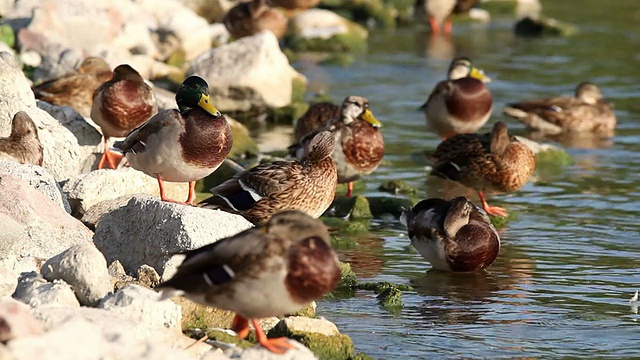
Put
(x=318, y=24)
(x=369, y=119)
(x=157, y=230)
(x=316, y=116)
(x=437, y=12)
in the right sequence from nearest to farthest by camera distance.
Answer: (x=157, y=230) → (x=369, y=119) → (x=316, y=116) → (x=318, y=24) → (x=437, y=12)

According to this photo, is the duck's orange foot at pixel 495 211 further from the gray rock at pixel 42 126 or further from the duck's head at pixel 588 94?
the duck's head at pixel 588 94

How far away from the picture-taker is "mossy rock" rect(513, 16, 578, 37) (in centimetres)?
2500

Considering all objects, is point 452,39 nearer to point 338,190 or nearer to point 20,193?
point 338,190

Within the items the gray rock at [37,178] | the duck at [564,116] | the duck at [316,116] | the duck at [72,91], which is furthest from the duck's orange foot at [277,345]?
the duck at [564,116]

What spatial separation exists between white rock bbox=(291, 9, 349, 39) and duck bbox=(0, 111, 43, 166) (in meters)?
14.0

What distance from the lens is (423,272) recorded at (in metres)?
9.94

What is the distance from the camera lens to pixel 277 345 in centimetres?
646

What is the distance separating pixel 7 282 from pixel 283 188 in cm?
275

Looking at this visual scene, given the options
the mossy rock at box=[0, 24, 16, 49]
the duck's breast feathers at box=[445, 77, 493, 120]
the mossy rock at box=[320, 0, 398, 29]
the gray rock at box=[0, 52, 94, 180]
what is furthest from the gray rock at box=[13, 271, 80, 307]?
the mossy rock at box=[320, 0, 398, 29]

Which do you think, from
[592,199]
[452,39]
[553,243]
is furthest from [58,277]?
[452,39]

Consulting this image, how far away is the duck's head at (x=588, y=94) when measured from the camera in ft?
56.3

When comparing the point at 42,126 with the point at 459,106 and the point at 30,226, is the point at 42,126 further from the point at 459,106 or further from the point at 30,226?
the point at 459,106

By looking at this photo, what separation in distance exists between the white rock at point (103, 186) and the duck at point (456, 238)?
2.20m

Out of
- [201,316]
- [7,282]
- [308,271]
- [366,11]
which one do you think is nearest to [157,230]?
[201,316]
